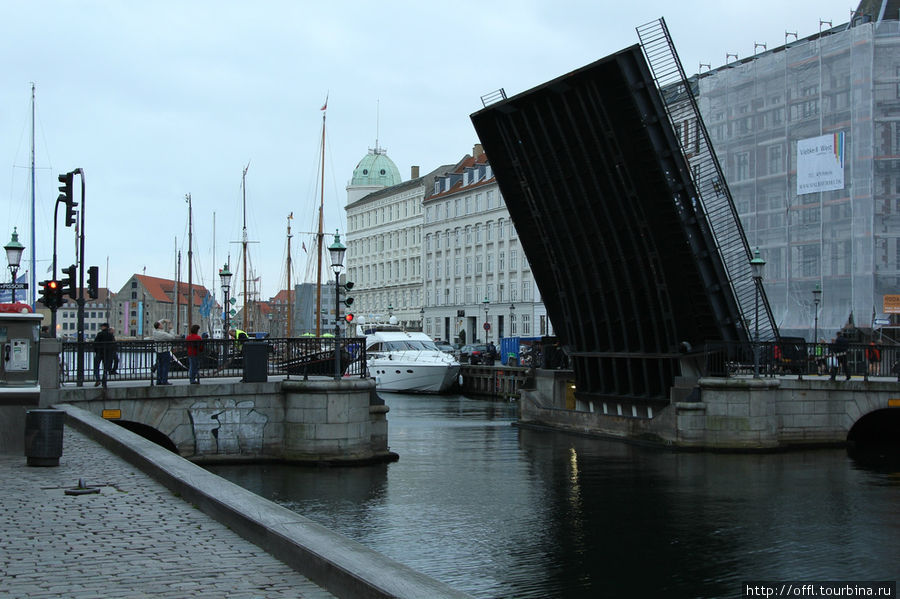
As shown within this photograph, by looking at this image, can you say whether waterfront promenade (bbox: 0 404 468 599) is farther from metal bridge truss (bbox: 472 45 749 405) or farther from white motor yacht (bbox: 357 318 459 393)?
white motor yacht (bbox: 357 318 459 393)

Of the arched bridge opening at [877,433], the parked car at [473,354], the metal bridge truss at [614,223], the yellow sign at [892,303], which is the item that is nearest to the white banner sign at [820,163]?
the yellow sign at [892,303]

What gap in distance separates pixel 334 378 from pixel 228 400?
233 centimetres

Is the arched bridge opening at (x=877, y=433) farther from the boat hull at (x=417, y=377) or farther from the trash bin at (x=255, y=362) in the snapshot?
the boat hull at (x=417, y=377)

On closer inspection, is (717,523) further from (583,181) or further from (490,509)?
(583,181)

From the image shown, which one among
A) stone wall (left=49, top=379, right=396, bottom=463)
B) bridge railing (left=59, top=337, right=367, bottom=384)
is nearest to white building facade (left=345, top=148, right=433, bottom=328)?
bridge railing (left=59, top=337, right=367, bottom=384)

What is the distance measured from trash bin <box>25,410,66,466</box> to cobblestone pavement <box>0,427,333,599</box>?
1.24 m

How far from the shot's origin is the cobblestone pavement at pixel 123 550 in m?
6.77

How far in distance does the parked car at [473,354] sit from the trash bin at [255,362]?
1492 inches

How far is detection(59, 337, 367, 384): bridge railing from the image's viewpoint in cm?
2259

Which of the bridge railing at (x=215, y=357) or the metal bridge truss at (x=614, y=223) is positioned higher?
the metal bridge truss at (x=614, y=223)

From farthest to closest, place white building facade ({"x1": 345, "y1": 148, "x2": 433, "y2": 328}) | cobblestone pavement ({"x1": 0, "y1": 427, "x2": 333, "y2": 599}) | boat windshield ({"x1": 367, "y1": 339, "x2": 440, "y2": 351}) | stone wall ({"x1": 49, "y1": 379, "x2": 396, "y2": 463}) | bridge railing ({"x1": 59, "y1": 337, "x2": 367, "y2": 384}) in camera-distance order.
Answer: white building facade ({"x1": 345, "y1": 148, "x2": 433, "y2": 328}) < boat windshield ({"x1": 367, "y1": 339, "x2": 440, "y2": 351}) < bridge railing ({"x1": 59, "y1": 337, "x2": 367, "y2": 384}) < stone wall ({"x1": 49, "y1": 379, "x2": 396, "y2": 463}) < cobblestone pavement ({"x1": 0, "y1": 427, "x2": 333, "y2": 599})

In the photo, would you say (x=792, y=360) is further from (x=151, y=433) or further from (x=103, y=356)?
(x=103, y=356)

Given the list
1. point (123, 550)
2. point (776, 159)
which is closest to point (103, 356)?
point (123, 550)

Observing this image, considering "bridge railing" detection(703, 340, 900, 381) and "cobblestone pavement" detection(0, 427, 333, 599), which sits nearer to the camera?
"cobblestone pavement" detection(0, 427, 333, 599)
